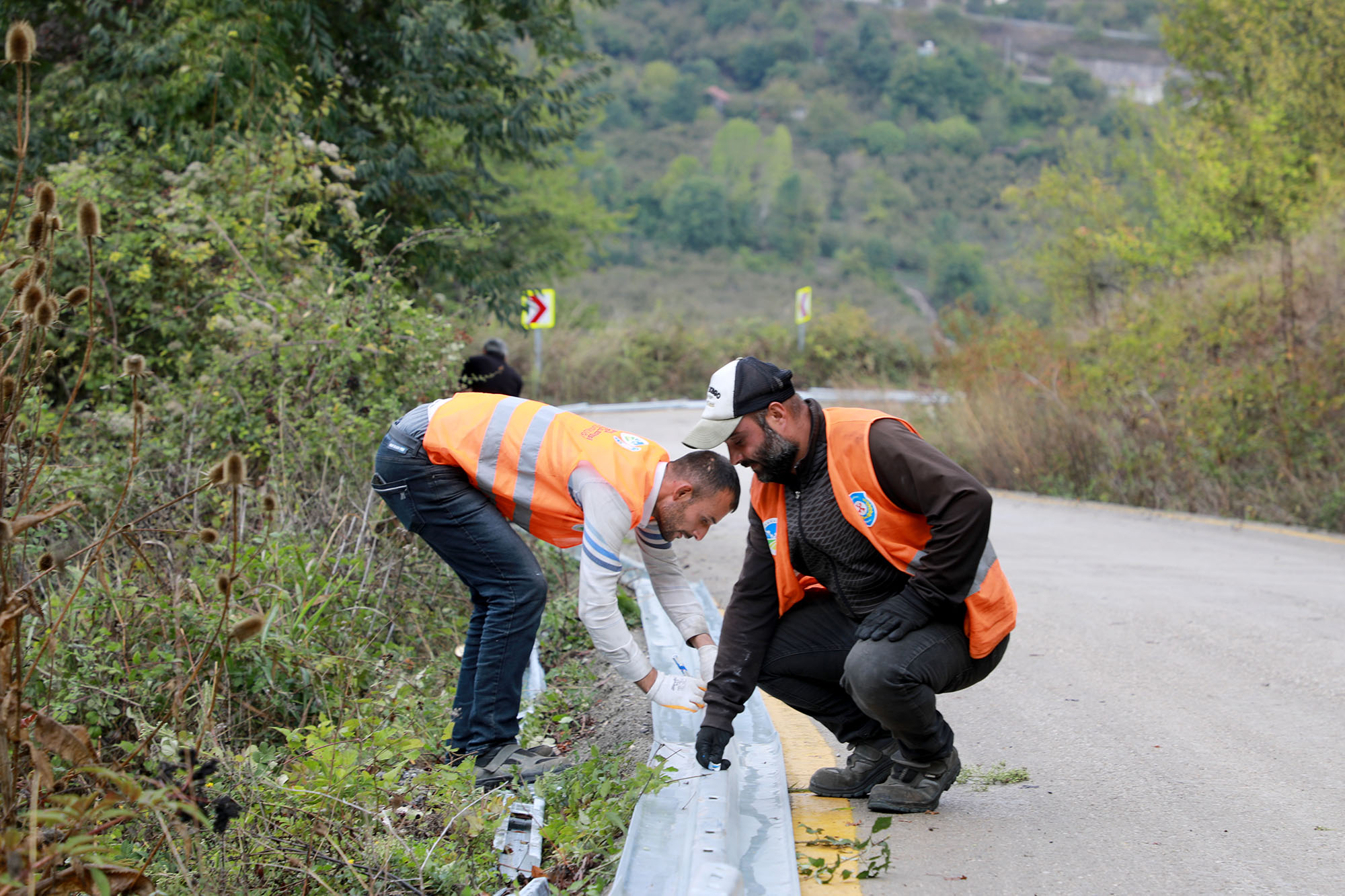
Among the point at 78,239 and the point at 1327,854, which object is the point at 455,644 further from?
the point at 78,239

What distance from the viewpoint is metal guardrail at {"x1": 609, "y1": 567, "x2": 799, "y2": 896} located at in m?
3.10

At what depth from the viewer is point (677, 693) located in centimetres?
409

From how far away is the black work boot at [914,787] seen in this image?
4.04 meters

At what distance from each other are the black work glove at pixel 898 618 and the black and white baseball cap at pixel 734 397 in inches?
29.6

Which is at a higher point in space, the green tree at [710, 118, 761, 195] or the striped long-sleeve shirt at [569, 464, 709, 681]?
the striped long-sleeve shirt at [569, 464, 709, 681]

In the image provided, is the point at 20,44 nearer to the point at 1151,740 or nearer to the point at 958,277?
the point at 1151,740

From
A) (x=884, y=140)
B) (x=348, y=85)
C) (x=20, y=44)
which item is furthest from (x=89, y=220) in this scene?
(x=884, y=140)

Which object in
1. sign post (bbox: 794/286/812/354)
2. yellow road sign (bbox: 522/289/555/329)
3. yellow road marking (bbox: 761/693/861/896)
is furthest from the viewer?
sign post (bbox: 794/286/812/354)

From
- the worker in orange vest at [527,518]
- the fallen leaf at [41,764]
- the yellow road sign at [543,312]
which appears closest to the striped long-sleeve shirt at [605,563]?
the worker in orange vest at [527,518]

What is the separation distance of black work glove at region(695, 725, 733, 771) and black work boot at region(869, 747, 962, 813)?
0.62 meters

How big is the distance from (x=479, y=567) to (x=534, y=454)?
20.8 inches

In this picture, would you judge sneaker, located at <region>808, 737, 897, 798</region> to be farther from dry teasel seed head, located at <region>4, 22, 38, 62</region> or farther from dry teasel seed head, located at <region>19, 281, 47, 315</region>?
dry teasel seed head, located at <region>4, 22, 38, 62</region>

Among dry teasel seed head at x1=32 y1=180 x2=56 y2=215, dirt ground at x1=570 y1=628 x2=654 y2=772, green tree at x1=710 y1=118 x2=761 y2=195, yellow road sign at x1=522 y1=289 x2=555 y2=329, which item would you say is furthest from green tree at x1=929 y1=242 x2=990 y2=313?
dry teasel seed head at x1=32 y1=180 x2=56 y2=215

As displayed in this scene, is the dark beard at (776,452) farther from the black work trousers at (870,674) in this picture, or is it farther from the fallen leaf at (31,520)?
the fallen leaf at (31,520)
